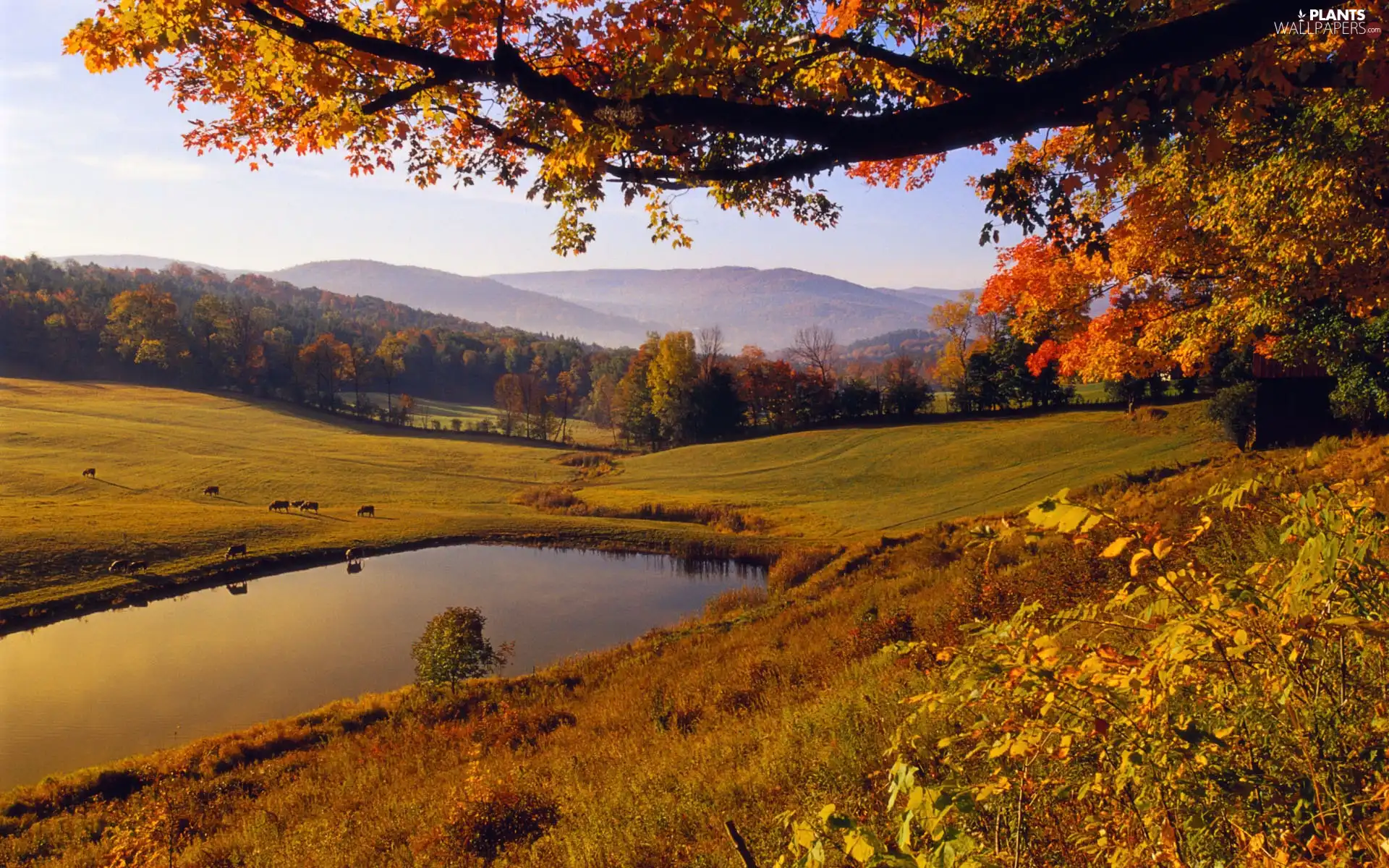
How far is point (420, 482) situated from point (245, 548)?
2184cm

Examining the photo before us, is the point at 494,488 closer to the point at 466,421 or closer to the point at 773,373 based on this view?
the point at 773,373

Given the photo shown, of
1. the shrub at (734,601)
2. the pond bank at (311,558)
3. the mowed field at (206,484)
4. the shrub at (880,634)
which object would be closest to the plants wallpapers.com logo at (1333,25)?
the shrub at (880,634)

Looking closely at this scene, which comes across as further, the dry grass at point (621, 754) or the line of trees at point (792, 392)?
the line of trees at point (792, 392)

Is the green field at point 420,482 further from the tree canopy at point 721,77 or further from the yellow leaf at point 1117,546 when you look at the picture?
the yellow leaf at point 1117,546

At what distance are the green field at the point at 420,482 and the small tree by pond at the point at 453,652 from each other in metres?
19.0

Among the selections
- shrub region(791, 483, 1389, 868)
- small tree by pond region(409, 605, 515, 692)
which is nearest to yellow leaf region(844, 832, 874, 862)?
shrub region(791, 483, 1389, 868)

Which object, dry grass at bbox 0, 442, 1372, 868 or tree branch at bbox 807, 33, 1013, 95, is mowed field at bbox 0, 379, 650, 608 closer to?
dry grass at bbox 0, 442, 1372, 868

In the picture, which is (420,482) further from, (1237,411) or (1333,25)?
(1333,25)

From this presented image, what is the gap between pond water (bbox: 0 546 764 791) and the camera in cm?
1861

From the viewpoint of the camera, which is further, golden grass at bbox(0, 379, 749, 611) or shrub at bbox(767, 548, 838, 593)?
golden grass at bbox(0, 379, 749, 611)

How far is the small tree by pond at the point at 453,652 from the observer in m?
18.6

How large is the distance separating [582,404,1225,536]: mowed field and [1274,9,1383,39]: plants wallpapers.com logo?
92.4 ft

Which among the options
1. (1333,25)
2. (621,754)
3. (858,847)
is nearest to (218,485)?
(621,754)

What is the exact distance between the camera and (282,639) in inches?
985
